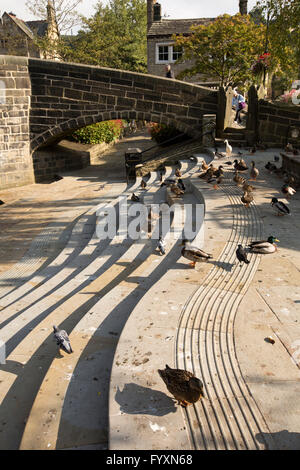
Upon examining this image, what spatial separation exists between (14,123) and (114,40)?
18703 millimetres

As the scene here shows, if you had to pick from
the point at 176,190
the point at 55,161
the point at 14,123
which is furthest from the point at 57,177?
the point at 176,190

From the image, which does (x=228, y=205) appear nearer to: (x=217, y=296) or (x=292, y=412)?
(x=217, y=296)

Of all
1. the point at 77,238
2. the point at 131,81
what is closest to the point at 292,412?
the point at 77,238

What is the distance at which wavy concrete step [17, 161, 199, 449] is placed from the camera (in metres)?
3.34

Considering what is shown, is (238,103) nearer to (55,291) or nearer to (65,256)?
(65,256)

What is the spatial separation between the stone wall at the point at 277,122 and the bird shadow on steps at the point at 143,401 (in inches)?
558

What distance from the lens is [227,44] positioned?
23.0 metres

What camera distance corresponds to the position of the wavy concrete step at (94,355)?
11.0 feet

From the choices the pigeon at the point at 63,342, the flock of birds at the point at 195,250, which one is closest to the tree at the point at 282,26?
the flock of birds at the point at 195,250

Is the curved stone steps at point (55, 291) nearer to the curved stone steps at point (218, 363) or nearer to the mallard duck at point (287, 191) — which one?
the curved stone steps at point (218, 363)

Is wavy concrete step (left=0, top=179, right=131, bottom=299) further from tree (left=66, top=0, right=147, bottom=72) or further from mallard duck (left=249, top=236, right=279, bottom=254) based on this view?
tree (left=66, top=0, right=147, bottom=72)

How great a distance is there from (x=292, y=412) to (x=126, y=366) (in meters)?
1.61

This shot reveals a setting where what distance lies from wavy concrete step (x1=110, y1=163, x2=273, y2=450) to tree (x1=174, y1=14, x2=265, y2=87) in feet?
68.0

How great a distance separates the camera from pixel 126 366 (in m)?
3.87
